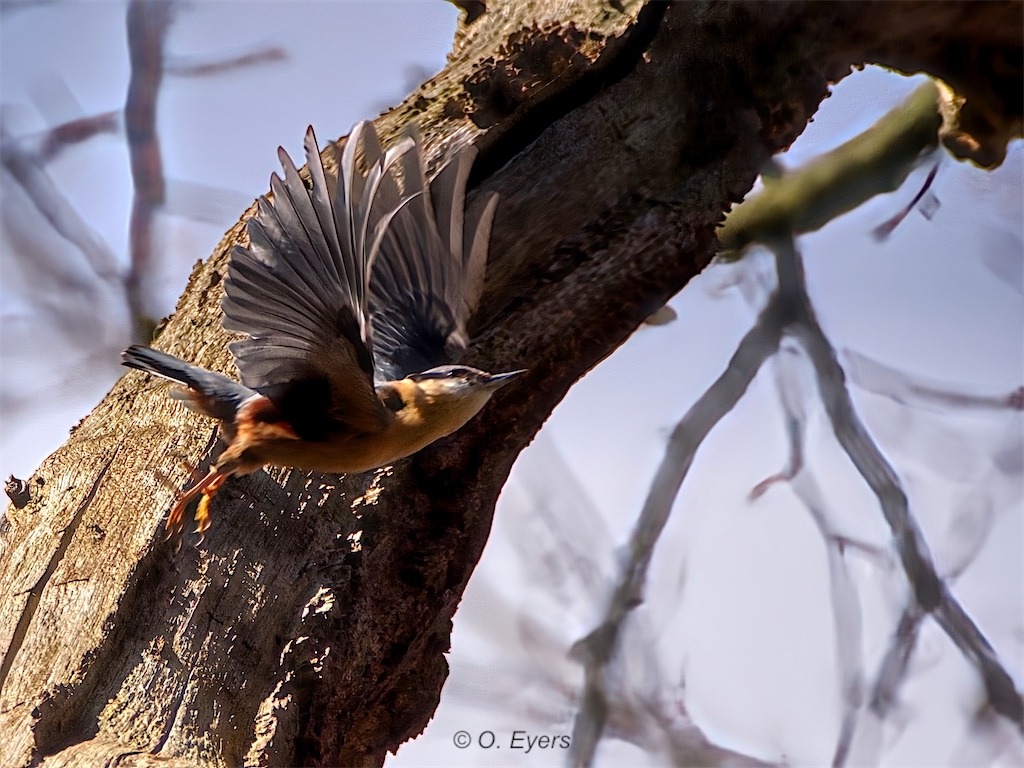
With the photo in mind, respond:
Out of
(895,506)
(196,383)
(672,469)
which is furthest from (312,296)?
(895,506)

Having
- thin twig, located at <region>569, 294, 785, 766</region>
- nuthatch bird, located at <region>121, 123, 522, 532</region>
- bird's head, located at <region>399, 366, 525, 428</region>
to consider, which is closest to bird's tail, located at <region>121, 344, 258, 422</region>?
nuthatch bird, located at <region>121, 123, 522, 532</region>

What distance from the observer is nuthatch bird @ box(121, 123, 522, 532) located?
137 centimetres

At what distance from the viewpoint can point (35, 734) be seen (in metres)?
1.38

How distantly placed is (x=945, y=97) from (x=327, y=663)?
2022mm

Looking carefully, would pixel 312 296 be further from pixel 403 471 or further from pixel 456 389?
pixel 403 471

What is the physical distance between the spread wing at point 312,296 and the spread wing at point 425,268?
13cm

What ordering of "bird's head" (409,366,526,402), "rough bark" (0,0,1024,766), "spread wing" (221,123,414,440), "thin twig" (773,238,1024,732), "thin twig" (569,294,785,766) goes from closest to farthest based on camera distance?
"spread wing" (221,123,414,440), "rough bark" (0,0,1024,766), "bird's head" (409,366,526,402), "thin twig" (773,238,1024,732), "thin twig" (569,294,785,766)

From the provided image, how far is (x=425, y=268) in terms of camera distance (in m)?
1.74

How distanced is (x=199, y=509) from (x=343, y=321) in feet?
1.33

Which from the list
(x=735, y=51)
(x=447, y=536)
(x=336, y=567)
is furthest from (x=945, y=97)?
(x=336, y=567)

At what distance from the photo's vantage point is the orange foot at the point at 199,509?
4.96 feet

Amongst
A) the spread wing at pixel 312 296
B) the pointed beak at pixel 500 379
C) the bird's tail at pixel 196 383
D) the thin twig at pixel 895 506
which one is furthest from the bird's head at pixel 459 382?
the thin twig at pixel 895 506

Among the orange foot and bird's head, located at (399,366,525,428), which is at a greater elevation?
bird's head, located at (399,366,525,428)

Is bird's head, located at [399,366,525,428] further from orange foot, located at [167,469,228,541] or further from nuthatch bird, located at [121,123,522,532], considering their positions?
orange foot, located at [167,469,228,541]
